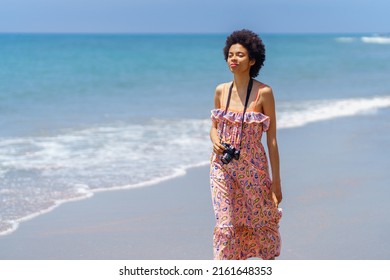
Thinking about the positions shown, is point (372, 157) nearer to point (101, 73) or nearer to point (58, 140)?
point (58, 140)

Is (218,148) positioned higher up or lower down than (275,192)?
higher up

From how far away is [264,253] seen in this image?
4715 mm

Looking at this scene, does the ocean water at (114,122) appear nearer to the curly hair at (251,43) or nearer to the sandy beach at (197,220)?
the sandy beach at (197,220)

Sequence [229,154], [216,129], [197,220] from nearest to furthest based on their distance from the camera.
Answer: [229,154] < [216,129] < [197,220]

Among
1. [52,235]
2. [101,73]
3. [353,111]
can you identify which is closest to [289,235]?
[52,235]

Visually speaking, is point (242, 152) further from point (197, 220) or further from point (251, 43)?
point (197, 220)

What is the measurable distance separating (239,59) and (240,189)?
2.82 ft

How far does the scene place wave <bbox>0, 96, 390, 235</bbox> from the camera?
304 inches

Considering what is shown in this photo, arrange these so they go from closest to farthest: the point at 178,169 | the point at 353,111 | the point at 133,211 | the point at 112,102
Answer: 1. the point at 133,211
2. the point at 178,169
3. the point at 353,111
4. the point at 112,102

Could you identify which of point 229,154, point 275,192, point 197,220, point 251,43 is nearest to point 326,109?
point 197,220

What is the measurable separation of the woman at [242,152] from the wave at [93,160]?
2.78m

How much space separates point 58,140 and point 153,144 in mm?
1666

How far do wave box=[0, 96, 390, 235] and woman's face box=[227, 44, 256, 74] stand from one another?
3110 mm

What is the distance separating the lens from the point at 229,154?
4.48 m
